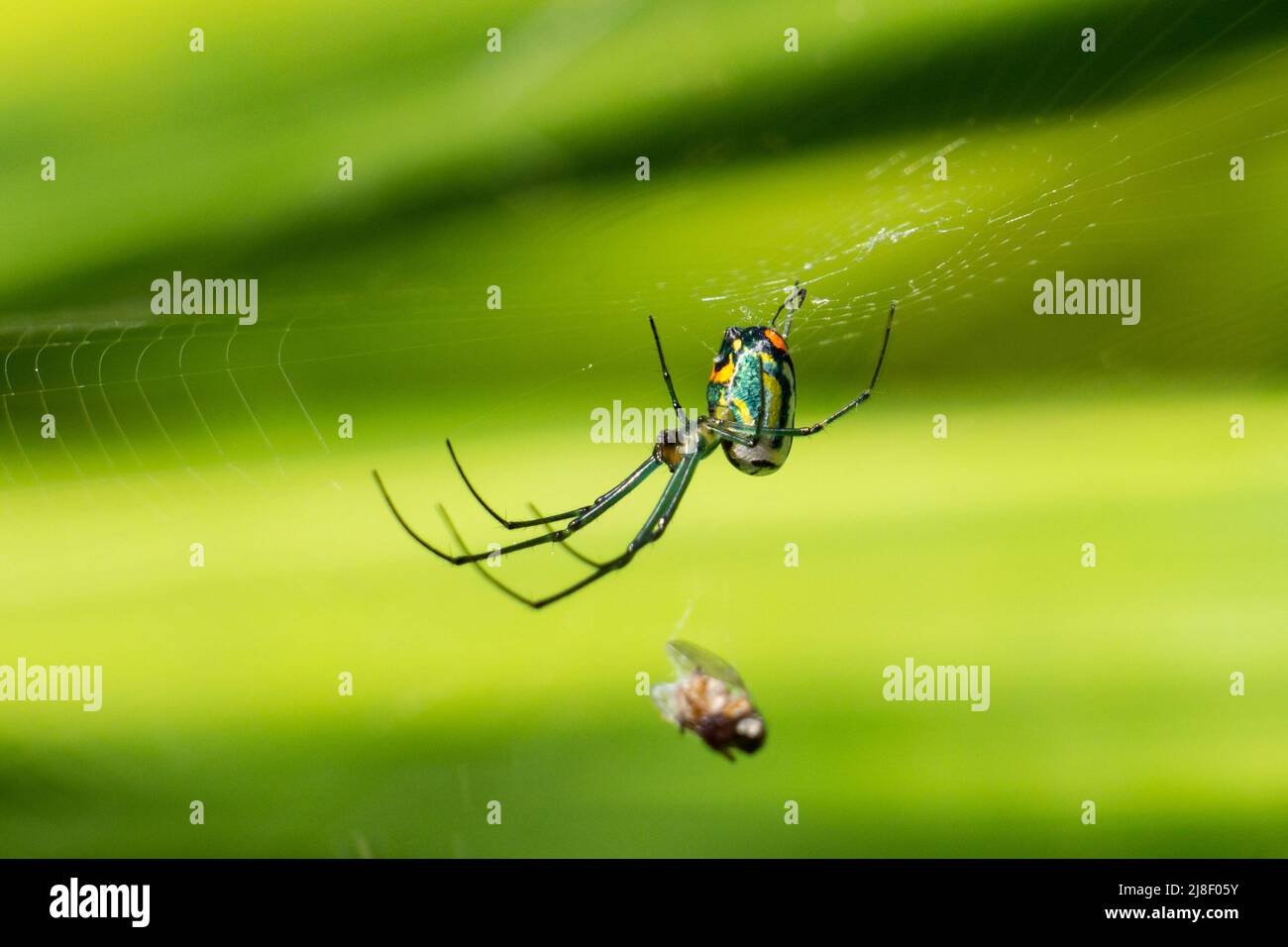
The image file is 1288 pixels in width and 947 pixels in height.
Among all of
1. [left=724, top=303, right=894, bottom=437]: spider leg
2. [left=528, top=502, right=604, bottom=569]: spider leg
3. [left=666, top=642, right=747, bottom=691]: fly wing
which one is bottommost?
[left=666, top=642, right=747, bottom=691]: fly wing

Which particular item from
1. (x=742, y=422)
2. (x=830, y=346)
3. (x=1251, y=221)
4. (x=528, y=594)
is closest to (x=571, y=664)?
(x=528, y=594)

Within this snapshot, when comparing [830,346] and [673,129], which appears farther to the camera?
[830,346]

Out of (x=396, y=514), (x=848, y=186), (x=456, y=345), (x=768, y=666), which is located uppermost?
(x=848, y=186)

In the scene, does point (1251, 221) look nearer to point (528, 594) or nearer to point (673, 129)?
point (673, 129)

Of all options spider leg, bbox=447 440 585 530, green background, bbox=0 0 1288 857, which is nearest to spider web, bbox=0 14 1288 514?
green background, bbox=0 0 1288 857

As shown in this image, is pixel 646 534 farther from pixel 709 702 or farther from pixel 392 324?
pixel 392 324

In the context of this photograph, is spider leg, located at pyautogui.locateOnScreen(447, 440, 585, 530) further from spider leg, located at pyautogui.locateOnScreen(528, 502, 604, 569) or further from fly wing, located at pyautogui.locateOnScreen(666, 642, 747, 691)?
fly wing, located at pyautogui.locateOnScreen(666, 642, 747, 691)

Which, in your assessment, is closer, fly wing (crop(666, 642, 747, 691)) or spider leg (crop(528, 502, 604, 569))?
fly wing (crop(666, 642, 747, 691))

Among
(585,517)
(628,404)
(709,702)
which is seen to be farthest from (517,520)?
(709,702)
